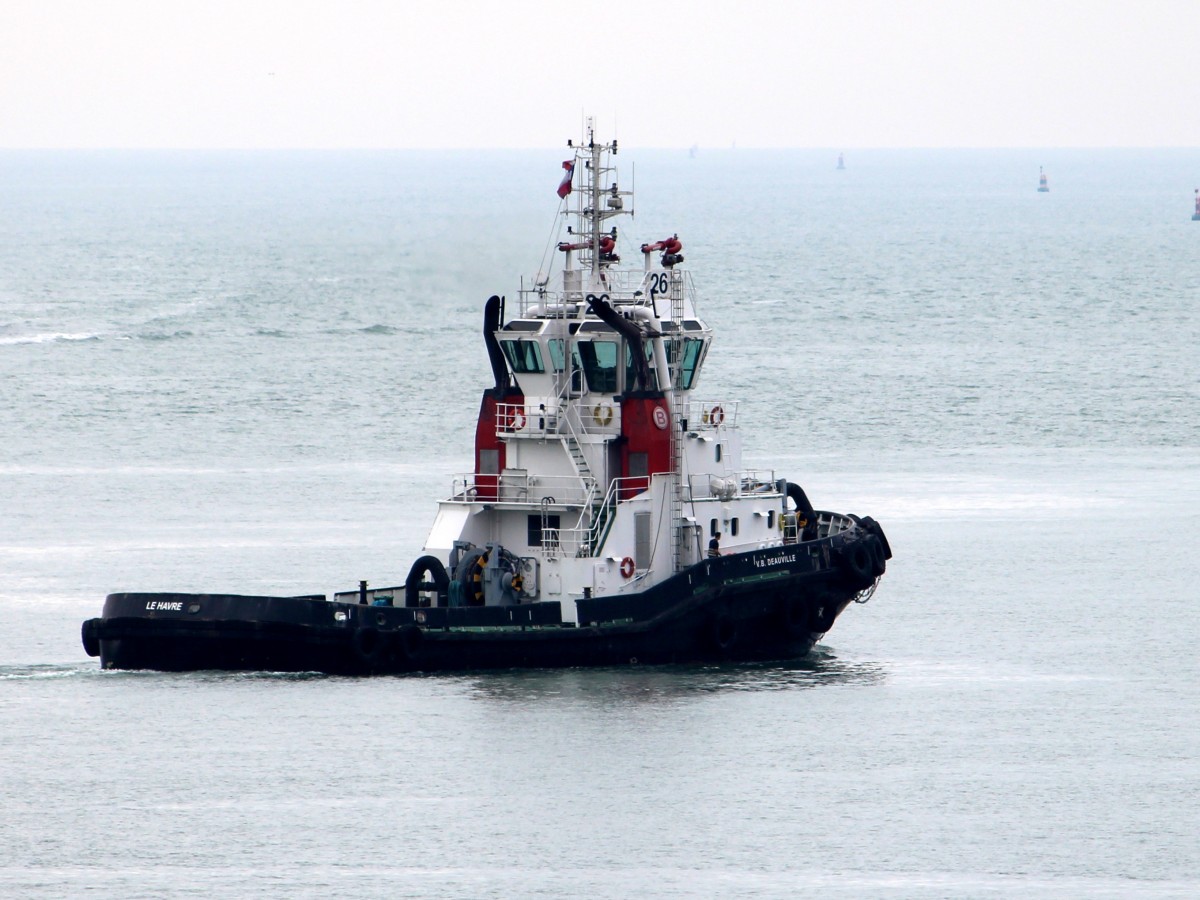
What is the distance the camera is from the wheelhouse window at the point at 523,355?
131 feet

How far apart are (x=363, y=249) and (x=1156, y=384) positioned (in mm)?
83810

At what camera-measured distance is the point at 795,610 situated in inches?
1581

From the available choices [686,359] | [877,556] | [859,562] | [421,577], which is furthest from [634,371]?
[877,556]

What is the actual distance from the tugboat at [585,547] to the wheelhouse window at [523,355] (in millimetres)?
32

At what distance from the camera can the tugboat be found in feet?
123

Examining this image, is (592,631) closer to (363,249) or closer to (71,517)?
(71,517)

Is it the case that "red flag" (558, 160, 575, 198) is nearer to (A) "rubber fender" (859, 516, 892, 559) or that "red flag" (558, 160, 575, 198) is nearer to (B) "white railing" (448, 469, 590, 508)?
(B) "white railing" (448, 469, 590, 508)

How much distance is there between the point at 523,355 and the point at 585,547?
11.1 ft

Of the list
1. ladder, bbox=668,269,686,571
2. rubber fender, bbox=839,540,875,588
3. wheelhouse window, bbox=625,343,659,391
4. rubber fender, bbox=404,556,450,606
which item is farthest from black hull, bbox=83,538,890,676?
wheelhouse window, bbox=625,343,659,391

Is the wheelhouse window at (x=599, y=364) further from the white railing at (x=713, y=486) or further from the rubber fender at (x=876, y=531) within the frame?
the rubber fender at (x=876, y=531)

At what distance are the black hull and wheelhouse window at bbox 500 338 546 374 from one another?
4.22 meters

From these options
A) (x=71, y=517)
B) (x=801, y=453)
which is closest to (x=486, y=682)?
(x=71, y=517)

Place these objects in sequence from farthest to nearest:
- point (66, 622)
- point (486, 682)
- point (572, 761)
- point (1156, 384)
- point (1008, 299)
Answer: point (1008, 299), point (1156, 384), point (66, 622), point (486, 682), point (572, 761)

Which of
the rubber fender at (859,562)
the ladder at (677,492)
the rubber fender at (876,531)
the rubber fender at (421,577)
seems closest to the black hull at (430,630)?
the ladder at (677,492)
